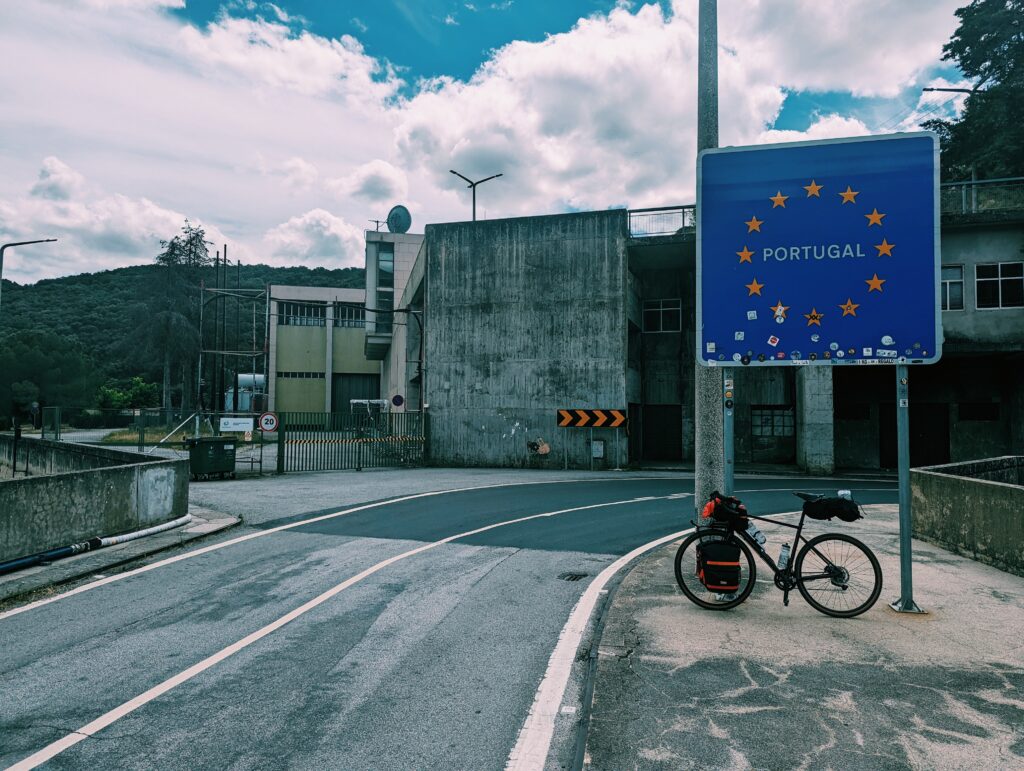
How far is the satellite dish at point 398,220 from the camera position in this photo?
65.3 metres

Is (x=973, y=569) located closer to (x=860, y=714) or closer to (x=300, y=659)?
(x=860, y=714)

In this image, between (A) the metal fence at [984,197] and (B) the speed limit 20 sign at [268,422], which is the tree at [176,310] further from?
(A) the metal fence at [984,197]

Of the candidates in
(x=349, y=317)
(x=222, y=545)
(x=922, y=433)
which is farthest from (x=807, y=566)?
(x=349, y=317)

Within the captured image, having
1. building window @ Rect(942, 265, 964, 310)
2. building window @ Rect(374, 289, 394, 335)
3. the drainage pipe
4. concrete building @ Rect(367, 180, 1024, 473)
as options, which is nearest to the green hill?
building window @ Rect(374, 289, 394, 335)

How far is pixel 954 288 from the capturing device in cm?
2298

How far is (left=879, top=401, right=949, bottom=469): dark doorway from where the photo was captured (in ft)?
84.3

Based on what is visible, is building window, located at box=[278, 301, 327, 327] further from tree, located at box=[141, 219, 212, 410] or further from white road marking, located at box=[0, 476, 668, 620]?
white road marking, located at box=[0, 476, 668, 620]

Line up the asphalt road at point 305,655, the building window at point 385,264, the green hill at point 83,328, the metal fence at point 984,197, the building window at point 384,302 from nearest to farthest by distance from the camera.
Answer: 1. the asphalt road at point 305,655
2. the metal fence at point 984,197
3. the building window at point 384,302
4. the building window at point 385,264
5. the green hill at point 83,328

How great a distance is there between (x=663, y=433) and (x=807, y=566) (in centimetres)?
2236

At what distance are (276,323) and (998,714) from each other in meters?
69.8

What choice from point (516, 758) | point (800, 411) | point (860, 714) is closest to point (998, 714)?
point (860, 714)

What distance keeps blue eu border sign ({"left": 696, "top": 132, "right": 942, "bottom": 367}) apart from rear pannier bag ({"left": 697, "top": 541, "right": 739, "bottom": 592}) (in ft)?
6.22

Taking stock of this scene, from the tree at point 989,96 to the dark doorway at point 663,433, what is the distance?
22.5 metres

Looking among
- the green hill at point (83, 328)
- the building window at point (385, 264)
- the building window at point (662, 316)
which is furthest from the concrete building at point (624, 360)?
the building window at point (385, 264)
